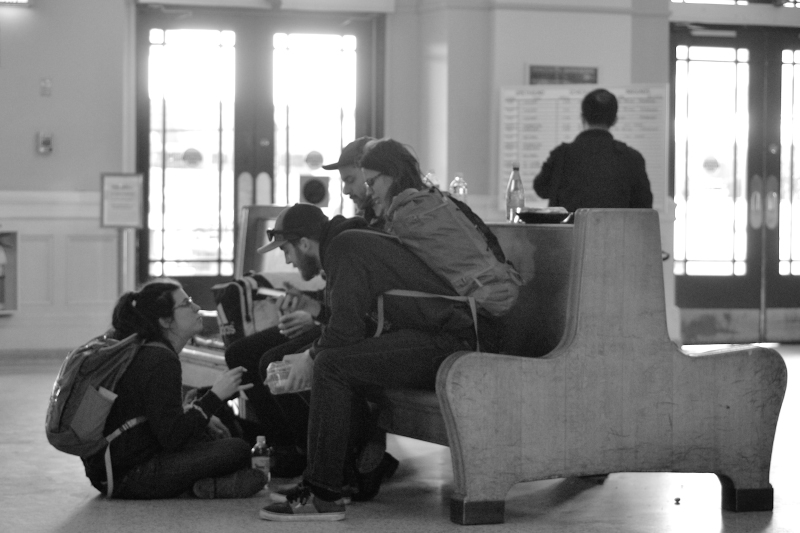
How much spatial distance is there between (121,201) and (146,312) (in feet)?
14.3

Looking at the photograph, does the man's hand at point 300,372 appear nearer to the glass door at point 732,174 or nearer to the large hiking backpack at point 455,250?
the large hiking backpack at point 455,250

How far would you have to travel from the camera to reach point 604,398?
11.7 feet

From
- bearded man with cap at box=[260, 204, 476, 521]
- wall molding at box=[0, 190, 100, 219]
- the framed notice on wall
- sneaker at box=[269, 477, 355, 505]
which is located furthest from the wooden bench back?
wall molding at box=[0, 190, 100, 219]

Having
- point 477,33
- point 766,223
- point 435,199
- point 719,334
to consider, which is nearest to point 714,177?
point 766,223

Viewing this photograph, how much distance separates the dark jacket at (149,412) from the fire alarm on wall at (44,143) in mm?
4866

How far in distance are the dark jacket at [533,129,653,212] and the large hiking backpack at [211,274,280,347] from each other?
1530 millimetres

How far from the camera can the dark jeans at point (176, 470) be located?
12.3 ft

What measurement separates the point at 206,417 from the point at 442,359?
773mm

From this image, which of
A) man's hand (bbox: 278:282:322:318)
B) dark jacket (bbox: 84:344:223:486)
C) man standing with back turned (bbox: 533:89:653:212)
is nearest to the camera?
dark jacket (bbox: 84:344:223:486)

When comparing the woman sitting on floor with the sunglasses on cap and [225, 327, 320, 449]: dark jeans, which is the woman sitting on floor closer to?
[225, 327, 320, 449]: dark jeans

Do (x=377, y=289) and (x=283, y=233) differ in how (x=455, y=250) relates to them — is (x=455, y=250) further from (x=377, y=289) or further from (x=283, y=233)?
(x=283, y=233)

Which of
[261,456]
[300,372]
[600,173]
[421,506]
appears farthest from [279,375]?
[600,173]

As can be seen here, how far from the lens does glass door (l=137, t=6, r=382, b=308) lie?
859 cm

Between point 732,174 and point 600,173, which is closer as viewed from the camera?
point 600,173
